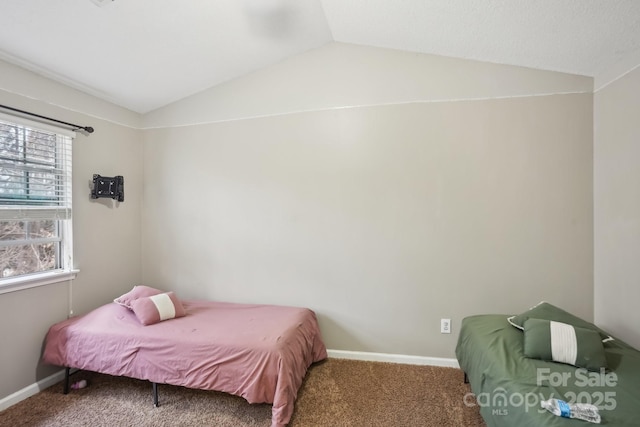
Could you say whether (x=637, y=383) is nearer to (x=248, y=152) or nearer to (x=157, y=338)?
(x=157, y=338)

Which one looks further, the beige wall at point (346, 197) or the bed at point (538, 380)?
the beige wall at point (346, 197)

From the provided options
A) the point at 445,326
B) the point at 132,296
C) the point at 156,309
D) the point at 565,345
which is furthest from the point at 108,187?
the point at 565,345

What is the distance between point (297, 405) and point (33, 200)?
8.49 feet

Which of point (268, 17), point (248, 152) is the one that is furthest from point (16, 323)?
point (268, 17)

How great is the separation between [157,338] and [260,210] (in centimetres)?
135

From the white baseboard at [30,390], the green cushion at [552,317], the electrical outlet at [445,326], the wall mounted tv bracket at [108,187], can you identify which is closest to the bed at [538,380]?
the green cushion at [552,317]

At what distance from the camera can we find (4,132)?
6.63ft

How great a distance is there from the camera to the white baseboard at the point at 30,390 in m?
1.95

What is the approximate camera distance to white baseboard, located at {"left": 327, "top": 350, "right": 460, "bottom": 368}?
242 centimetres

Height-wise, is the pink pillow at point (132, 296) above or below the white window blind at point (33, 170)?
below

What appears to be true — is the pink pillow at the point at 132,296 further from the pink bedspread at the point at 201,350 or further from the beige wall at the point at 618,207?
the beige wall at the point at 618,207

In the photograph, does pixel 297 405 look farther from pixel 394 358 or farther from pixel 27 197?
pixel 27 197

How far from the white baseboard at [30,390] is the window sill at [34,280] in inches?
29.7

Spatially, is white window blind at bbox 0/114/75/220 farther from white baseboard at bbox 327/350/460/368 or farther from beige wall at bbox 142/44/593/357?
white baseboard at bbox 327/350/460/368
